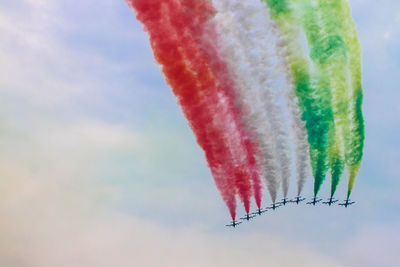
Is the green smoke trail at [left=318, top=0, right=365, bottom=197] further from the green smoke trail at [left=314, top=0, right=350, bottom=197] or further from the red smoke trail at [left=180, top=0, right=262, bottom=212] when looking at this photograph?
the red smoke trail at [left=180, top=0, right=262, bottom=212]

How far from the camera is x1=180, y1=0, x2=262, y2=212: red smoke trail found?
22.7 metres

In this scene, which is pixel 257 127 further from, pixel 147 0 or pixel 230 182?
pixel 147 0

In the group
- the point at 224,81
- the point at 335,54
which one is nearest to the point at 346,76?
the point at 335,54

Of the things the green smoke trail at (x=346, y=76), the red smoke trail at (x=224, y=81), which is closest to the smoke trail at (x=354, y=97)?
the green smoke trail at (x=346, y=76)

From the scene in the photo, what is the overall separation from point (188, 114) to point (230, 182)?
4535 mm

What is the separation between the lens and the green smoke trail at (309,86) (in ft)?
78.8

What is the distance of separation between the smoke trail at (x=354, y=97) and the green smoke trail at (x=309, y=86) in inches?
49.5

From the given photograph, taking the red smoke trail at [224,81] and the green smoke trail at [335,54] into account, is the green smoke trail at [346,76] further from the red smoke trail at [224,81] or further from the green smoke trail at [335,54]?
the red smoke trail at [224,81]

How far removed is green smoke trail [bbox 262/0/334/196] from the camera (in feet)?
78.8

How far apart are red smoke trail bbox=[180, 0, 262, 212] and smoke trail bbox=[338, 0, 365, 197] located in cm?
532

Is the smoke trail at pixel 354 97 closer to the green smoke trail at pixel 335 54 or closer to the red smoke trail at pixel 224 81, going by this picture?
the green smoke trail at pixel 335 54

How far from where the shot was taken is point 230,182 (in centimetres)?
2616

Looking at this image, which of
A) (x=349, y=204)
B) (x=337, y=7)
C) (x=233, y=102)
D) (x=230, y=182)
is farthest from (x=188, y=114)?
(x=349, y=204)

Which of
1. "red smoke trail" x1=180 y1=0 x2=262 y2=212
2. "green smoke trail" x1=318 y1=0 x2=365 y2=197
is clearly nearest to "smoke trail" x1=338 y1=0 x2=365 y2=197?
"green smoke trail" x1=318 y1=0 x2=365 y2=197
